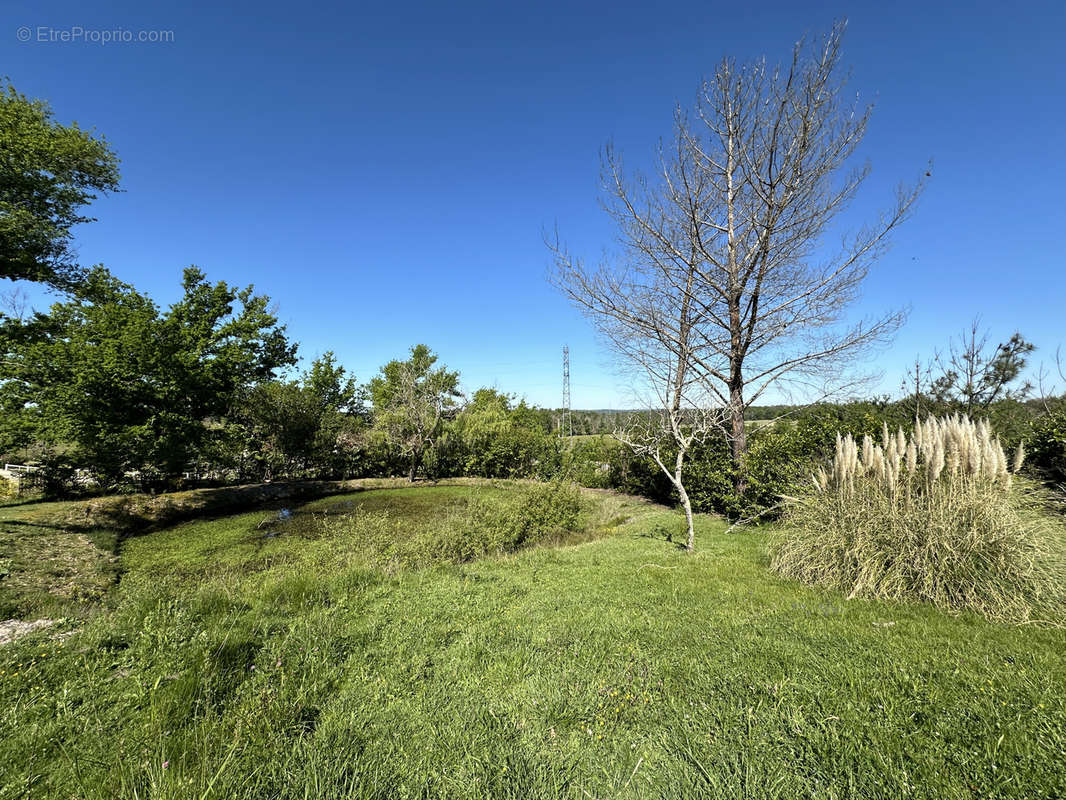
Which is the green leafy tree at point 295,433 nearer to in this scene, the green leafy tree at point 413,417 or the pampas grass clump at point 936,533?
the green leafy tree at point 413,417

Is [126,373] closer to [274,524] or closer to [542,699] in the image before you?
[274,524]

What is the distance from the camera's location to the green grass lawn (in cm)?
183

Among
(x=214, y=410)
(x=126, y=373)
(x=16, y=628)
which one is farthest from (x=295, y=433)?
(x=16, y=628)

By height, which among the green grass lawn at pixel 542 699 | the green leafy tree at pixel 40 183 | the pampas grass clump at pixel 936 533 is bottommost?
the green grass lawn at pixel 542 699

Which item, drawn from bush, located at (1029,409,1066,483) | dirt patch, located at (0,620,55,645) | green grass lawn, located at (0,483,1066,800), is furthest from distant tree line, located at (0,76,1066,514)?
dirt patch, located at (0,620,55,645)

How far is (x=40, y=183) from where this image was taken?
10578 mm

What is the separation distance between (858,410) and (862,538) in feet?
28.6

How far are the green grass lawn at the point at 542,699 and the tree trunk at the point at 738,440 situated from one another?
13.1ft

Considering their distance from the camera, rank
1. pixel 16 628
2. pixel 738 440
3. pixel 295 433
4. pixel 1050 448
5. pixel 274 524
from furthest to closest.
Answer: pixel 295 433, pixel 274 524, pixel 738 440, pixel 1050 448, pixel 16 628

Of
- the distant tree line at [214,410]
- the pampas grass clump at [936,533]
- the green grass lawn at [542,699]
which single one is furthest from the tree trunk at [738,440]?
the green grass lawn at [542,699]

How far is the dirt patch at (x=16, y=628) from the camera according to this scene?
11.5ft

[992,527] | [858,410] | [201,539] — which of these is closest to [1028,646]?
[992,527]

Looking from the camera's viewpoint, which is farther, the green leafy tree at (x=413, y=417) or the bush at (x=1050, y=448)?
the green leafy tree at (x=413, y=417)

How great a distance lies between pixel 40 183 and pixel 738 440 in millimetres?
19233
